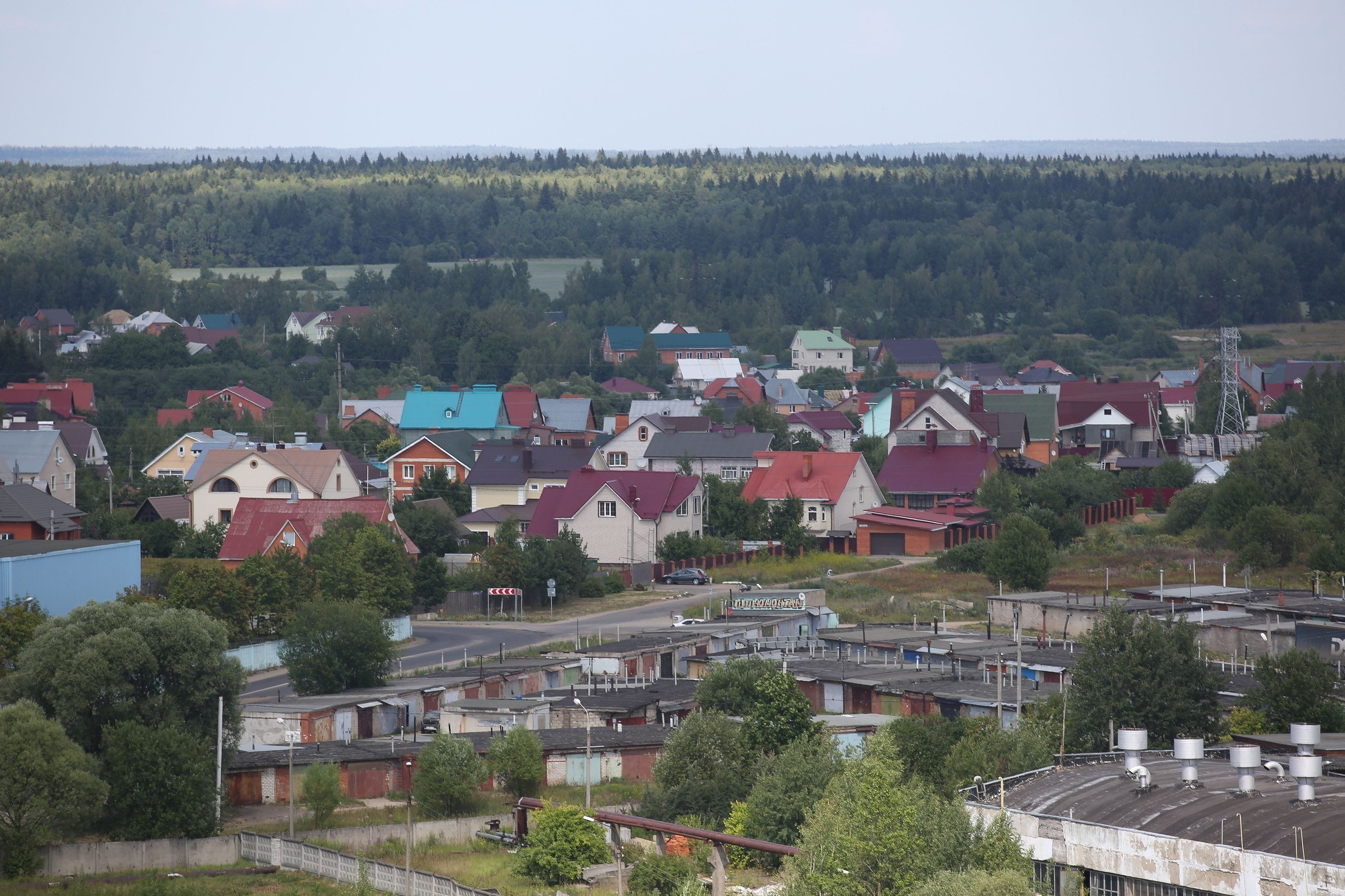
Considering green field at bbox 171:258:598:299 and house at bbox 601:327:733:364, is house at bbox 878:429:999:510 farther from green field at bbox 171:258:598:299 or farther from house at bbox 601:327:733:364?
green field at bbox 171:258:598:299

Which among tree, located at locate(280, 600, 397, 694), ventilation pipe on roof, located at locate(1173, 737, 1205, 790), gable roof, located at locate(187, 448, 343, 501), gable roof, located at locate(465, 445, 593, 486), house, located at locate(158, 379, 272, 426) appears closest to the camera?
ventilation pipe on roof, located at locate(1173, 737, 1205, 790)

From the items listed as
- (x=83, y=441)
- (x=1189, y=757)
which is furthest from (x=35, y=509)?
(x=1189, y=757)

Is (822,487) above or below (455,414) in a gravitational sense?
below

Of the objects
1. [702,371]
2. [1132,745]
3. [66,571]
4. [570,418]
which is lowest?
[702,371]

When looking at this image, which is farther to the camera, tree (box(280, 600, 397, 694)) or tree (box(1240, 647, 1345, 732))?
tree (box(280, 600, 397, 694))

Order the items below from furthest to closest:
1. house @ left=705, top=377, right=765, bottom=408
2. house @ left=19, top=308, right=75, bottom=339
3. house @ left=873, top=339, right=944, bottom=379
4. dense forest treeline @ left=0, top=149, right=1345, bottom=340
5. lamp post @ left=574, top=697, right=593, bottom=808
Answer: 1. dense forest treeline @ left=0, top=149, right=1345, bottom=340
2. house @ left=873, top=339, right=944, bottom=379
3. house @ left=19, top=308, right=75, bottom=339
4. house @ left=705, top=377, right=765, bottom=408
5. lamp post @ left=574, top=697, right=593, bottom=808

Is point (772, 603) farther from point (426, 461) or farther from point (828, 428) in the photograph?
point (828, 428)

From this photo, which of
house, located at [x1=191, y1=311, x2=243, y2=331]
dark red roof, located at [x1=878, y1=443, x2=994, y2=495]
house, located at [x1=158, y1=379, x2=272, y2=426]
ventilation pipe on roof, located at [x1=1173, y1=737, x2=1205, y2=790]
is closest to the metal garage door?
dark red roof, located at [x1=878, y1=443, x2=994, y2=495]
